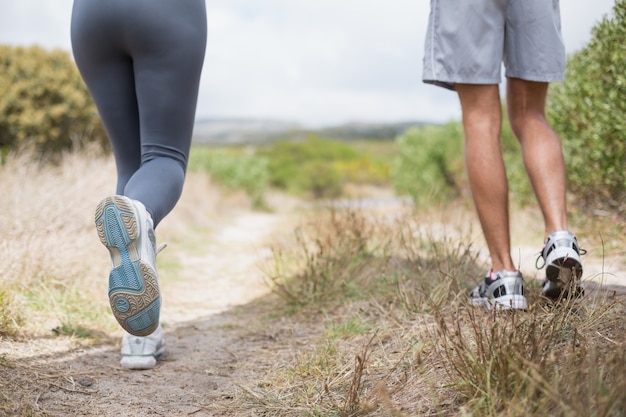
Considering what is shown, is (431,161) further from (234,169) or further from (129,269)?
(129,269)

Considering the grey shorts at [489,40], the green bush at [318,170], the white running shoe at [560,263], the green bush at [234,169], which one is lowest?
the green bush at [318,170]

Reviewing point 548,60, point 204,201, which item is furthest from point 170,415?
point 204,201

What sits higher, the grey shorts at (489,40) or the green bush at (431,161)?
the grey shorts at (489,40)

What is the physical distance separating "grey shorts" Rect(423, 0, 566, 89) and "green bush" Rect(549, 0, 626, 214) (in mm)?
579

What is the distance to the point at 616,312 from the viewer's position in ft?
5.45

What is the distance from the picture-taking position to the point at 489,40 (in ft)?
6.75

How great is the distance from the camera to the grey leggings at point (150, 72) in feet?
6.08

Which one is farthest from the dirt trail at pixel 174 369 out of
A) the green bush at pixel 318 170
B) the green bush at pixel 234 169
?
the green bush at pixel 318 170

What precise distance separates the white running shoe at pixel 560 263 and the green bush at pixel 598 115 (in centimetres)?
103

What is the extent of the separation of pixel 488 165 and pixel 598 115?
5.06 feet

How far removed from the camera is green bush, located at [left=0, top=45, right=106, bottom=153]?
28.3 feet

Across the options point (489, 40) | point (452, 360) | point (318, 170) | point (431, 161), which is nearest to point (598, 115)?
point (489, 40)

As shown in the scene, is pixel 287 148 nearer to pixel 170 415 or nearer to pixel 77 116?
pixel 77 116

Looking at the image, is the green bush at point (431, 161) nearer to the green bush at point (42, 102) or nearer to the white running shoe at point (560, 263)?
the green bush at point (42, 102)
